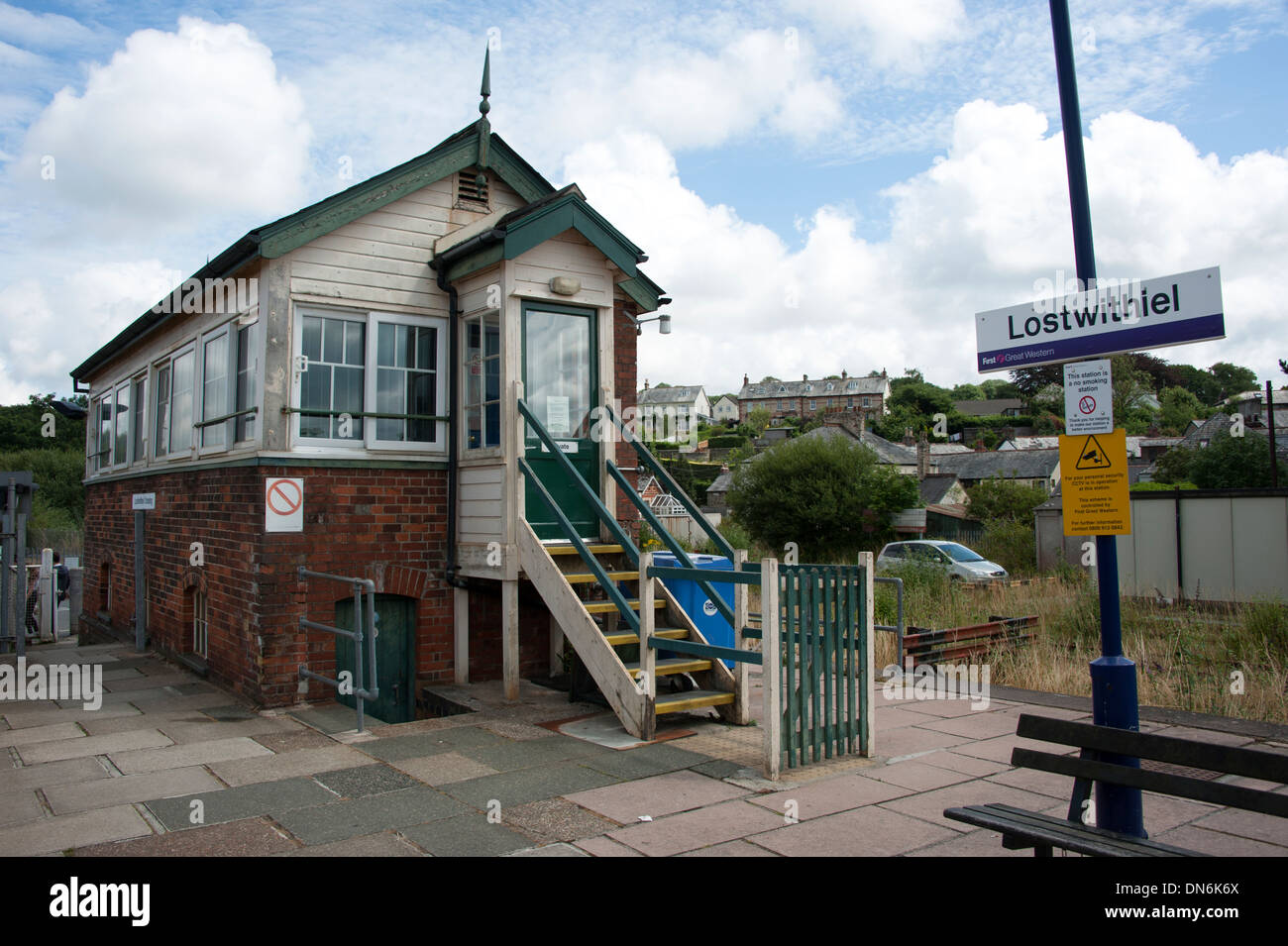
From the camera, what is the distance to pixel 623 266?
9.46 meters

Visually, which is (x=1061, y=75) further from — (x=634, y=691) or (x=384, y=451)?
(x=384, y=451)

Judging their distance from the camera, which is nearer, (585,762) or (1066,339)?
(1066,339)

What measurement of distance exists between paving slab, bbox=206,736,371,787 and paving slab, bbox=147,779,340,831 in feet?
0.67

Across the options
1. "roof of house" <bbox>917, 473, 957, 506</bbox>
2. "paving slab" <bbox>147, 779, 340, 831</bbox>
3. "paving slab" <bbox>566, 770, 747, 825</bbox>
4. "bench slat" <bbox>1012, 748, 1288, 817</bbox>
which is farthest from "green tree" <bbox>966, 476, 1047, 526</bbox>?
"paving slab" <bbox>147, 779, 340, 831</bbox>

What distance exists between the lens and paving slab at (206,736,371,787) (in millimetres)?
6441

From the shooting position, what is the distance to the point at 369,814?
5.52 metres

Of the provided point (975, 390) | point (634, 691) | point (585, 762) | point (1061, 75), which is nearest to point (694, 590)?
point (634, 691)

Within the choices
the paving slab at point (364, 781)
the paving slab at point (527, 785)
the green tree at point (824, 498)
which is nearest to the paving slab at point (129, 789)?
the paving slab at point (364, 781)

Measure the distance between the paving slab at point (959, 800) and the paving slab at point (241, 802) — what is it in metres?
3.54
